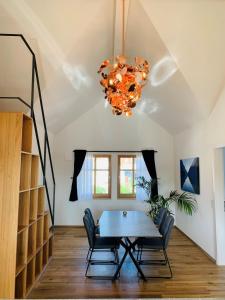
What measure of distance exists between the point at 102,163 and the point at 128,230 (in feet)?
10.8

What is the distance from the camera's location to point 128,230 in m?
3.21

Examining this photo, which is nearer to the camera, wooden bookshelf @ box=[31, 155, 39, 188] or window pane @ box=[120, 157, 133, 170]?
wooden bookshelf @ box=[31, 155, 39, 188]

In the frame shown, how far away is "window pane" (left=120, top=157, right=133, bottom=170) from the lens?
6379 millimetres

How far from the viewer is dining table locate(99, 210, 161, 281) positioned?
9.87 feet

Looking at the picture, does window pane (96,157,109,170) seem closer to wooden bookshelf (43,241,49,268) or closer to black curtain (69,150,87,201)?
black curtain (69,150,87,201)

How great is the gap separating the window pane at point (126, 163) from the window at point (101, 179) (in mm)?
390

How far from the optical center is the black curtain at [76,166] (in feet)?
20.0

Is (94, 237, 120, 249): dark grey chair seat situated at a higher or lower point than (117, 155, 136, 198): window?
lower

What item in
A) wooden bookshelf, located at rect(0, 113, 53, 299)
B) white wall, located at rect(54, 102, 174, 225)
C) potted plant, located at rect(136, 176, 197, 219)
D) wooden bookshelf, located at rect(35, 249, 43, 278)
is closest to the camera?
wooden bookshelf, located at rect(0, 113, 53, 299)

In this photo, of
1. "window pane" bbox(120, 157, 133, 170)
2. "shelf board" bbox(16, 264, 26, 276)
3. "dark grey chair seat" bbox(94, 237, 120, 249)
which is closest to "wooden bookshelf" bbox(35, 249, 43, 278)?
"shelf board" bbox(16, 264, 26, 276)

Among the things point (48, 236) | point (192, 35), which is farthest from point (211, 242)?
point (192, 35)

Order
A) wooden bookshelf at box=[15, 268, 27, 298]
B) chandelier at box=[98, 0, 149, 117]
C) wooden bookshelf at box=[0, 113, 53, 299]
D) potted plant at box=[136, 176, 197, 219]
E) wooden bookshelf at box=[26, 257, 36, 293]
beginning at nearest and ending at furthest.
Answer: wooden bookshelf at box=[0, 113, 53, 299] → chandelier at box=[98, 0, 149, 117] → wooden bookshelf at box=[15, 268, 27, 298] → wooden bookshelf at box=[26, 257, 36, 293] → potted plant at box=[136, 176, 197, 219]

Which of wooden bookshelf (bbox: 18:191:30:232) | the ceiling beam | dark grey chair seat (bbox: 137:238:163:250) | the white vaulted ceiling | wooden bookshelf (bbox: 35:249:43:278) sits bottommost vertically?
wooden bookshelf (bbox: 35:249:43:278)

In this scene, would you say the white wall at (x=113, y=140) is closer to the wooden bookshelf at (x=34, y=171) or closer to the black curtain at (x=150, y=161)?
the black curtain at (x=150, y=161)
